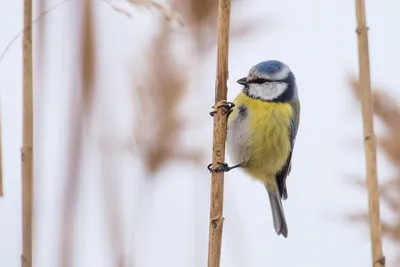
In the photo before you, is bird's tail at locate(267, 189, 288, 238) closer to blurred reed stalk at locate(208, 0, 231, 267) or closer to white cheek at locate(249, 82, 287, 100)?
white cheek at locate(249, 82, 287, 100)

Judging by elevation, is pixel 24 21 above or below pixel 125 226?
above

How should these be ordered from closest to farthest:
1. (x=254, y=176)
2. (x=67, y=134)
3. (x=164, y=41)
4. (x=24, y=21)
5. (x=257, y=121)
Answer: (x=24, y=21) → (x=67, y=134) → (x=164, y=41) → (x=257, y=121) → (x=254, y=176)

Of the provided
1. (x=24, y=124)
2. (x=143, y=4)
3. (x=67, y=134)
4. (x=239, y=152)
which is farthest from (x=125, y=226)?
(x=239, y=152)

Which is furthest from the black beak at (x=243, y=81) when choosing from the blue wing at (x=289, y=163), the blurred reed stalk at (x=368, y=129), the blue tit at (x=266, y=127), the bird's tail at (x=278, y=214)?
the blurred reed stalk at (x=368, y=129)

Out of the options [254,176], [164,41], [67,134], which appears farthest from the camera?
[254,176]

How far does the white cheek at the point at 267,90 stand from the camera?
81.0 inches

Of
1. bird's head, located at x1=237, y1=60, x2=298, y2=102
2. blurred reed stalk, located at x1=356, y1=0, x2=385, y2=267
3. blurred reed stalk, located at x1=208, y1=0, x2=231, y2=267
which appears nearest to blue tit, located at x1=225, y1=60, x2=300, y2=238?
bird's head, located at x1=237, y1=60, x2=298, y2=102

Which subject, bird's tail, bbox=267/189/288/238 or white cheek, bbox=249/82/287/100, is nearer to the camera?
bird's tail, bbox=267/189/288/238

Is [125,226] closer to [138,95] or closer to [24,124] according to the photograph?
[138,95]

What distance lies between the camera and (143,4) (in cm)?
97

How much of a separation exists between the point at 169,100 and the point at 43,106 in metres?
0.24

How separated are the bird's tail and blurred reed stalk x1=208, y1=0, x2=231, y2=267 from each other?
80 centimetres

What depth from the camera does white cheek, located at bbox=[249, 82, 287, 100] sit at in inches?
81.0

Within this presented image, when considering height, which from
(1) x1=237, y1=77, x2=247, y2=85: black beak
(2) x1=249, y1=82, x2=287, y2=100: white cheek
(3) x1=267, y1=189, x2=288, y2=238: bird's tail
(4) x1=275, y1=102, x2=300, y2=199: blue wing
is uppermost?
(1) x1=237, y1=77, x2=247, y2=85: black beak
